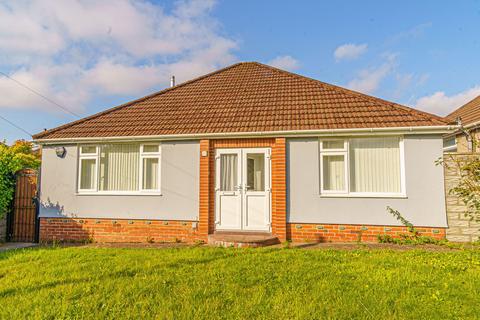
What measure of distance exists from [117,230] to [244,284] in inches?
218

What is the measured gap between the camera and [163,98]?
10828 millimetres

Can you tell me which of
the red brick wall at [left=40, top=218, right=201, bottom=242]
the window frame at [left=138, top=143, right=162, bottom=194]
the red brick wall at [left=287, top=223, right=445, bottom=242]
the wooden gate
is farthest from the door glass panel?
the wooden gate

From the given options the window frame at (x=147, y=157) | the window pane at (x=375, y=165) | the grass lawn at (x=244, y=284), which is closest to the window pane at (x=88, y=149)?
the window frame at (x=147, y=157)

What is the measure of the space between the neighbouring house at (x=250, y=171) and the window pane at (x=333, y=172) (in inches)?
1.1

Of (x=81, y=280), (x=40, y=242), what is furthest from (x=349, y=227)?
(x=40, y=242)

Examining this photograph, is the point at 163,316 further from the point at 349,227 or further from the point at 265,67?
the point at 265,67

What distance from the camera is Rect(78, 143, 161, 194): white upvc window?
891 cm

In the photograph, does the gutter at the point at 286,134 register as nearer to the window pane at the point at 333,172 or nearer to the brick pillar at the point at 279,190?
the brick pillar at the point at 279,190

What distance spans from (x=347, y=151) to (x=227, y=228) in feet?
13.2

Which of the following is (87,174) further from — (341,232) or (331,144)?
(341,232)

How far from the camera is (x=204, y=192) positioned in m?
8.34

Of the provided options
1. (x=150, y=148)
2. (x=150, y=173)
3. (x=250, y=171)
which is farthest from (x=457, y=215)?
(x=150, y=148)

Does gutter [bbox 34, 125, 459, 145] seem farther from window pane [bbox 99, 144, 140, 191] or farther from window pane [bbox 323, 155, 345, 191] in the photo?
window pane [bbox 323, 155, 345, 191]

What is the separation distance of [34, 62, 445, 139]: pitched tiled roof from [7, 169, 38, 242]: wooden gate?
5.17ft
